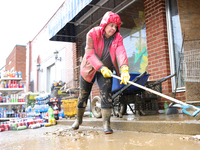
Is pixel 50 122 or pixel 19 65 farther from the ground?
pixel 19 65

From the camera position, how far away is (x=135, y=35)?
19.6 feet

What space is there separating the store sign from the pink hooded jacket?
9.65ft

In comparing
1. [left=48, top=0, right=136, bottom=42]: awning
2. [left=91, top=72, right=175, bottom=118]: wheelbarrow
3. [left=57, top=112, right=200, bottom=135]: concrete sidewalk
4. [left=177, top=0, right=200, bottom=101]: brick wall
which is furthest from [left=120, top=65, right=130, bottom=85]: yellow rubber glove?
[left=48, top=0, right=136, bottom=42]: awning

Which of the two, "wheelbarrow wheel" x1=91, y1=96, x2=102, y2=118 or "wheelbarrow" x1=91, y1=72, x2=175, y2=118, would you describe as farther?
"wheelbarrow wheel" x1=91, y1=96, x2=102, y2=118

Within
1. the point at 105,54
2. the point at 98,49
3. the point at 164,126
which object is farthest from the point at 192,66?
the point at 98,49

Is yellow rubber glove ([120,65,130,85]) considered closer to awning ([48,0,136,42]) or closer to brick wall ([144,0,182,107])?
brick wall ([144,0,182,107])

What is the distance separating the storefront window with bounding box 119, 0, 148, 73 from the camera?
5.62 m

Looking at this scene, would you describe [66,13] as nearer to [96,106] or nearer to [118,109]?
[96,106]

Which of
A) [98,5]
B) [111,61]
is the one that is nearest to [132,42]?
[98,5]

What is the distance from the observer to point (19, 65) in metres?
27.0

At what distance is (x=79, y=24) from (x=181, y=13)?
438cm

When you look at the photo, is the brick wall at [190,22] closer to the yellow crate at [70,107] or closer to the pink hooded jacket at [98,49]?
the pink hooded jacket at [98,49]

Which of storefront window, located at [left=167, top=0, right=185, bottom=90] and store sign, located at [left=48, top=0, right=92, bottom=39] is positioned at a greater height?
store sign, located at [left=48, top=0, right=92, bottom=39]

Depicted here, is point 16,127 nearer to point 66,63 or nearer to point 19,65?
point 66,63
